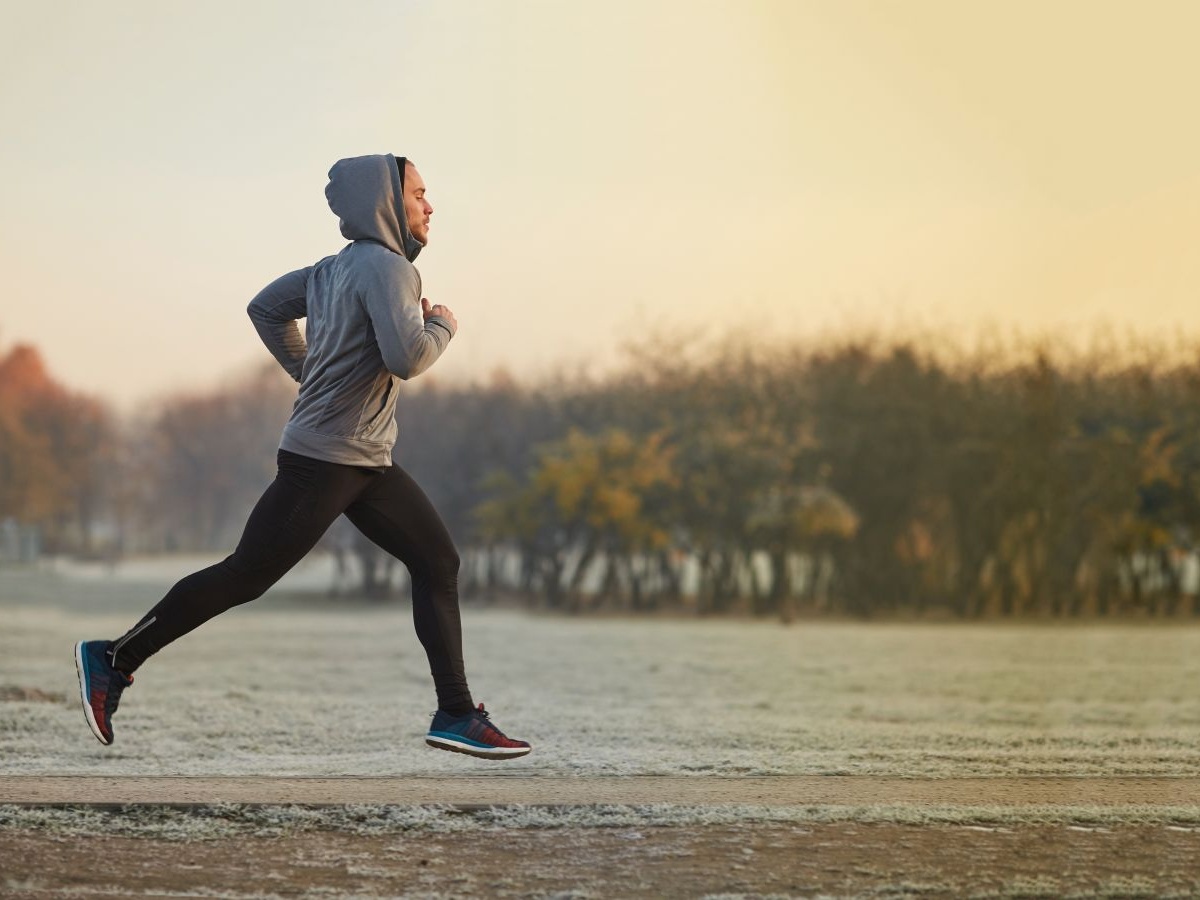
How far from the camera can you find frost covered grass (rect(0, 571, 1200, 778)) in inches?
279

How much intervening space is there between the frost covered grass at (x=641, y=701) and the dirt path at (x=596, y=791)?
369 mm

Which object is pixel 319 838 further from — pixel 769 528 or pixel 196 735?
pixel 769 528

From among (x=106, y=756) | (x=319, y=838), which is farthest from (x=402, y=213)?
(x=106, y=756)

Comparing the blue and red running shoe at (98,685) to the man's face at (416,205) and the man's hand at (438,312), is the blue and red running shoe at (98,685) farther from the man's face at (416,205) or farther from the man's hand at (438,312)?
the man's face at (416,205)

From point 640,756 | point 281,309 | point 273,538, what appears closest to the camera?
point 273,538

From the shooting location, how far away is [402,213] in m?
5.45

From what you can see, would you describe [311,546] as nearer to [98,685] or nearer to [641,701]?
[98,685]

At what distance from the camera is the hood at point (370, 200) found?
5379mm

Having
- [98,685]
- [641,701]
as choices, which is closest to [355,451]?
[98,685]

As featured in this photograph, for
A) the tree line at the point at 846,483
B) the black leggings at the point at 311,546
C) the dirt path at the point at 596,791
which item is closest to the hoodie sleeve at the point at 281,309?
the black leggings at the point at 311,546

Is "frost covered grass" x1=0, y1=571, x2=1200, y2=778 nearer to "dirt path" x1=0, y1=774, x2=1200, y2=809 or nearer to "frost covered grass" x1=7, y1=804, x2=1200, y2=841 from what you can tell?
"dirt path" x1=0, y1=774, x2=1200, y2=809

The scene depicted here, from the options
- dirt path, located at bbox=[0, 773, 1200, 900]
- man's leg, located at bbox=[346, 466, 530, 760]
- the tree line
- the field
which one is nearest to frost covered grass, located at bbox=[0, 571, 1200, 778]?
the field

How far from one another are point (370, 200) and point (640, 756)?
2.90 meters

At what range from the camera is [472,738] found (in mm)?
5520
